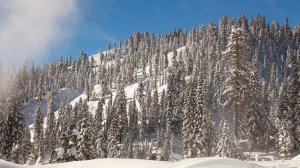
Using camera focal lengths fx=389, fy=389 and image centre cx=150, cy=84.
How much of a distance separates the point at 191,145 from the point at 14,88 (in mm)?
28127

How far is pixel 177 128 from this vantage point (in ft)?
365

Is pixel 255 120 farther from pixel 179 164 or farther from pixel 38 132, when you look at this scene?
pixel 38 132

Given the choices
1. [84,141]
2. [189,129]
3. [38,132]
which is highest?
[38,132]

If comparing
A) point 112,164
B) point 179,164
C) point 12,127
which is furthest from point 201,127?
point 179,164

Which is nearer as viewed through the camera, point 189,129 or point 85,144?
point 85,144

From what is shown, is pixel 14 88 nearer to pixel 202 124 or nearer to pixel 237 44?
pixel 202 124

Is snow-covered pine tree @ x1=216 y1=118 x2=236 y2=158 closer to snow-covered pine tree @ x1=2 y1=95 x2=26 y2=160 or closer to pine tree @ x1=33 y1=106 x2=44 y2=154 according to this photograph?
snow-covered pine tree @ x1=2 y1=95 x2=26 y2=160

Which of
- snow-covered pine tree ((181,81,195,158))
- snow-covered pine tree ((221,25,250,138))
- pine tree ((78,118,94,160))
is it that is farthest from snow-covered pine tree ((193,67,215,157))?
snow-covered pine tree ((221,25,250,138))

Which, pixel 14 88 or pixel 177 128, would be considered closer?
pixel 14 88

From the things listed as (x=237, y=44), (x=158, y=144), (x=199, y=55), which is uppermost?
(x=199, y=55)

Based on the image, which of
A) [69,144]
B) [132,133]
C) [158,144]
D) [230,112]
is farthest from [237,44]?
[132,133]

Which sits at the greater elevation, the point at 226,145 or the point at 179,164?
the point at 226,145

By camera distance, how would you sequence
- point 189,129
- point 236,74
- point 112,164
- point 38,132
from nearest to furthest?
point 112,164, point 236,74, point 189,129, point 38,132

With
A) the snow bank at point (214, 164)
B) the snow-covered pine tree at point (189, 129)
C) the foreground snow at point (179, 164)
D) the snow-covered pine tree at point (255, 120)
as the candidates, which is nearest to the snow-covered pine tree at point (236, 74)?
the foreground snow at point (179, 164)
